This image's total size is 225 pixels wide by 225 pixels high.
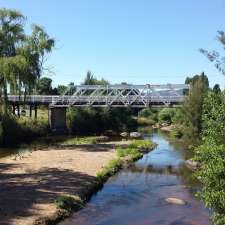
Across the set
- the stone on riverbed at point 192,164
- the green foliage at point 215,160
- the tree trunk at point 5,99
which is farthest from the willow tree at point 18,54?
the green foliage at point 215,160

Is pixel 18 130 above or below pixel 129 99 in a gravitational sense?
below

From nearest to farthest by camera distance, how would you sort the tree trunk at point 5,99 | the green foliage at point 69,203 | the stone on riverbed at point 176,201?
the green foliage at point 69,203
the stone on riverbed at point 176,201
the tree trunk at point 5,99

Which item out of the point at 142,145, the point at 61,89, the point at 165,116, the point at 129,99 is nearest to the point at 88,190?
the point at 142,145

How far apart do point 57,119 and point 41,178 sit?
54949 mm

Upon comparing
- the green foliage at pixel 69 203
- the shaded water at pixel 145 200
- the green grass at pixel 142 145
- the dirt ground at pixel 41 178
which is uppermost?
the green grass at pixel 142 145

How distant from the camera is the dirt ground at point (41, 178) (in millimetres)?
23847

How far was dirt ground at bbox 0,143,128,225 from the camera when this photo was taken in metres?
23.8

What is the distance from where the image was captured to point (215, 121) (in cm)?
1548

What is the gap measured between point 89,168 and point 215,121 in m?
24.3

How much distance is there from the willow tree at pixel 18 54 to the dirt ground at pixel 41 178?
32.4ft

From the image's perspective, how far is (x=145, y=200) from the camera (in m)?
29.4

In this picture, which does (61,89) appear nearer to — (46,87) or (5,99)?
(46,87)

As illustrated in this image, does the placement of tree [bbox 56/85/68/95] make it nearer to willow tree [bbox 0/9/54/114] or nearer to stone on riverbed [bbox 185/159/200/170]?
willow tree [bbox 0/9/54/114]

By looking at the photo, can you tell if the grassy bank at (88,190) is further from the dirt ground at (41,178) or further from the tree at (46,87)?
the tree at (46,87)
